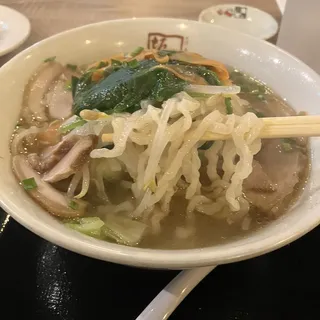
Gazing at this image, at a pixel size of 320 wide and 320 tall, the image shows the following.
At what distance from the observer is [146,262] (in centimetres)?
84

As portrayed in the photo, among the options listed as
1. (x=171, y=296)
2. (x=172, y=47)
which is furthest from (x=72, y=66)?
(x=171, y=296)

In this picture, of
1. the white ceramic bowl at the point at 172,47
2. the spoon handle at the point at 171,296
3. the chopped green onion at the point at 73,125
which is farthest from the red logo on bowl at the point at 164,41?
the spoon handle at the point at 171,296

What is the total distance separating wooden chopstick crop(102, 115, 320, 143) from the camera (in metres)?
1.04

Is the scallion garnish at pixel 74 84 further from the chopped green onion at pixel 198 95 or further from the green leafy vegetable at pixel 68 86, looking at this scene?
the chopped green onion at pixel 198 95

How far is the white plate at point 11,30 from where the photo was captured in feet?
5.86

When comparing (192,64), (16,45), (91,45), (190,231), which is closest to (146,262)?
(190,231)

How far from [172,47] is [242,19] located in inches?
33.3

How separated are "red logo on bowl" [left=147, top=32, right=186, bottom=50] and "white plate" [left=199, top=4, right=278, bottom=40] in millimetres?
612

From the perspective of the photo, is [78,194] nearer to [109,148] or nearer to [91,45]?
[109,148]

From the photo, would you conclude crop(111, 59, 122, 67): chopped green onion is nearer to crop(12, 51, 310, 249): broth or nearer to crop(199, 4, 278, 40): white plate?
crop(12, 51, 310, 249): broth

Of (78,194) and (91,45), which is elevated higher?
(91,45)

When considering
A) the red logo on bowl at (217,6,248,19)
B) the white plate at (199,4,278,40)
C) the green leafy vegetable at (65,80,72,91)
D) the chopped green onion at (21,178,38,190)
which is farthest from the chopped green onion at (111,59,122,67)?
the red logo on bowl at (217,6,248,19)

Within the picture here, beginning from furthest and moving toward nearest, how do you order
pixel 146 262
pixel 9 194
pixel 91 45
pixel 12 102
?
1. pixel 91 45
2. pixel 12 102
3. pixel 9 194
4. pixel 146 262

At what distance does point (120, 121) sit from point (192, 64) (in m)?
0.39
